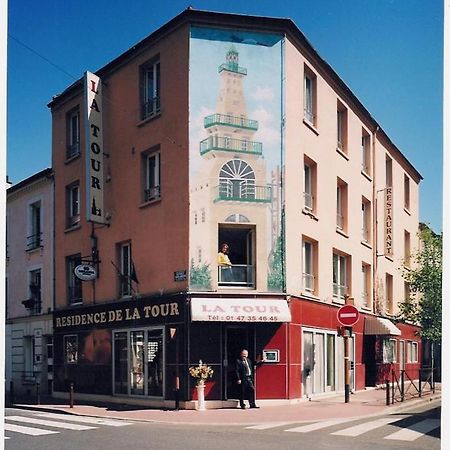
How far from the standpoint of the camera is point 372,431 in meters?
8.01

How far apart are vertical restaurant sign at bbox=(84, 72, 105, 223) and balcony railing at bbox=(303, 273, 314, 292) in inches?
168

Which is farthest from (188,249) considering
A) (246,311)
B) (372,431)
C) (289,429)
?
(372,431)

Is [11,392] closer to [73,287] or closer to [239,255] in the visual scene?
[73,287]

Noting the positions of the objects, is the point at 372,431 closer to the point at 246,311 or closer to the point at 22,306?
the point at 246,311

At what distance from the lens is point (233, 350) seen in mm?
12578

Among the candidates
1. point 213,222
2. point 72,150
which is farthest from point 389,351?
point 72,150

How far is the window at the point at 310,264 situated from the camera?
548 inches

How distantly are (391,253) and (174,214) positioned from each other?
4.04 metres

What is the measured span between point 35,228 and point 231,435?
5.10m

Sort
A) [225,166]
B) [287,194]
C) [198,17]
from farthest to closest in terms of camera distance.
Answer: [287,194], [225,166], [198,17]

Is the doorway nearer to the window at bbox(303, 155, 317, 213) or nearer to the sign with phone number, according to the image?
the sign with phone number

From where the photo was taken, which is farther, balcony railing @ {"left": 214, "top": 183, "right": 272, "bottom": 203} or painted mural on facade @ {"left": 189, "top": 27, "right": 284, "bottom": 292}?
balcony railing @ {"left": 214, "top": 183, "right": 272, "bottom": 203}

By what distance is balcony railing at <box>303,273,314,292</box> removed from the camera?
13.8 m

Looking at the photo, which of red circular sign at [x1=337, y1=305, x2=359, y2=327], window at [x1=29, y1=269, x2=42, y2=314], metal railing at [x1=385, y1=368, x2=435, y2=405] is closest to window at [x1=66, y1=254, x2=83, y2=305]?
window at [x1=29, y1=269, x2=42, y2=314]
